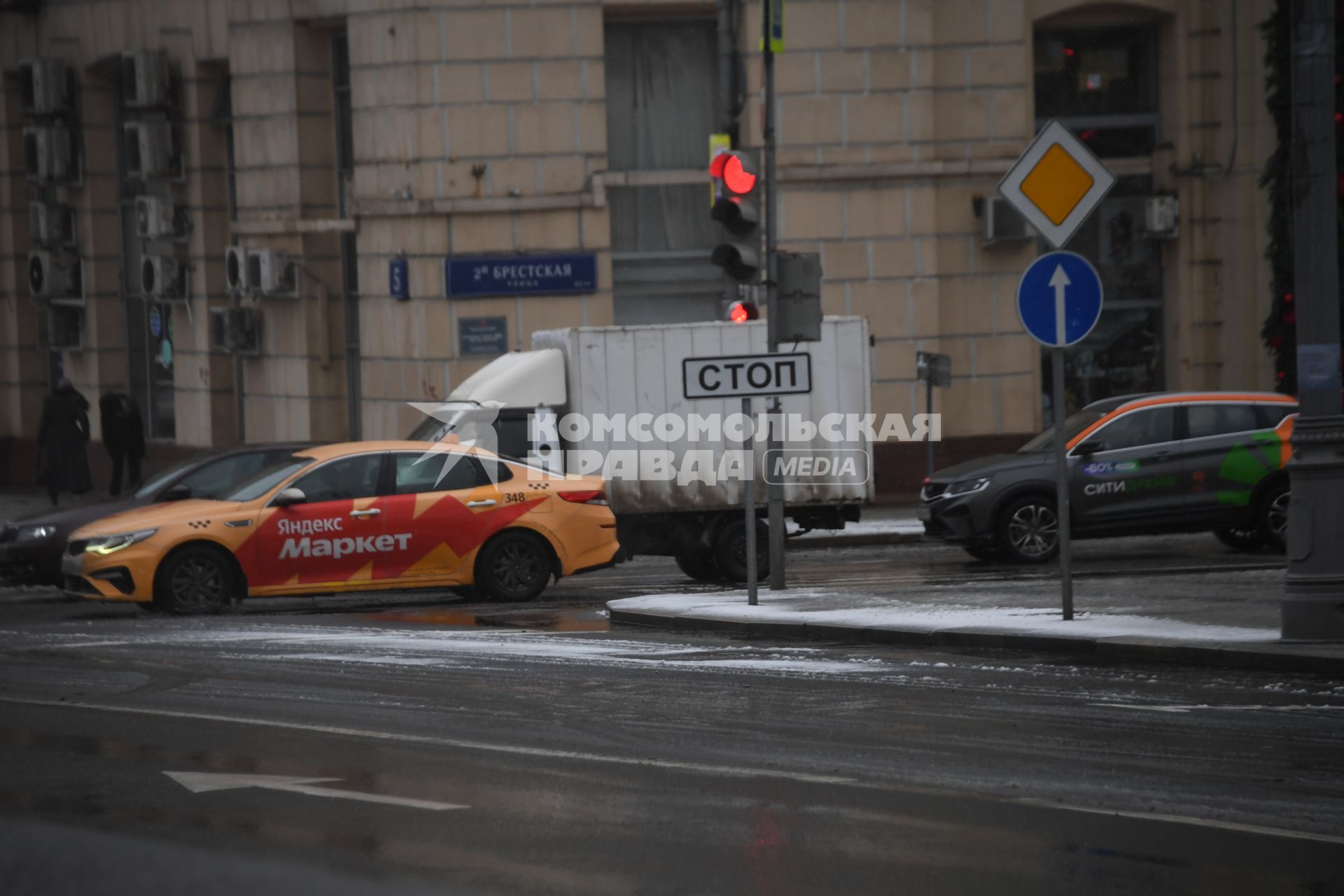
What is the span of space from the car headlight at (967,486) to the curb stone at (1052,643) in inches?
201

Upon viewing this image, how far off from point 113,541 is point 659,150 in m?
12.2

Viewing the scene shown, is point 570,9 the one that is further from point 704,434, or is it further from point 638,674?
point 638,674

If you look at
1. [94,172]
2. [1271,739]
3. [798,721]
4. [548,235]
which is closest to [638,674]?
[798,721]

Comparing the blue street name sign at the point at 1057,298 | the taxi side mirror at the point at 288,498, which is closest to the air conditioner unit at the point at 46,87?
the taxi side mirror at the point at 288,498

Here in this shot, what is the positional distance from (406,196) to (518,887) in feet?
64.2

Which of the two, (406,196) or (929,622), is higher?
(406,196)

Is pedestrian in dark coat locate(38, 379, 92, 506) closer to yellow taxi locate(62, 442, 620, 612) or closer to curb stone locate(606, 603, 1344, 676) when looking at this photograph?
yellow taxi locate(62, 442, 620, 612)

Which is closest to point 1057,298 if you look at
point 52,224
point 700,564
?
point 700,564

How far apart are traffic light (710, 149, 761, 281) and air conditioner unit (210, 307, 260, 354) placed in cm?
1420

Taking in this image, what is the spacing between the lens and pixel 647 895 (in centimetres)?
553

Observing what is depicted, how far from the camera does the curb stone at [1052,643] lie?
10.2m

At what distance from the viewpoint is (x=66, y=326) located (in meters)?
31.6

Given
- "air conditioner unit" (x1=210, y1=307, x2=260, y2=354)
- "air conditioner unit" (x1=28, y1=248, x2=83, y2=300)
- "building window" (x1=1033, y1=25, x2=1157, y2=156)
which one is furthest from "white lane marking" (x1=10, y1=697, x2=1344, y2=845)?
"air conditioner unit" (x1=28, y1=248, x2=83, y2=300)

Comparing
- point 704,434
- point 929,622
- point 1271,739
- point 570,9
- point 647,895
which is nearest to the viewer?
point 647,895
